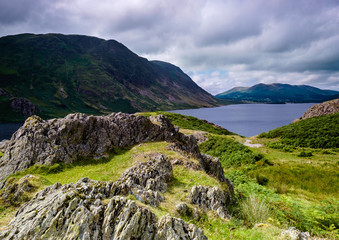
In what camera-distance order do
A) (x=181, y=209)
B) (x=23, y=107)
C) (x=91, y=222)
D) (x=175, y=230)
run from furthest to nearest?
(x=23, y=107) → (x=181, y=209) → (x=175, y=230) → (x=91, y=222)

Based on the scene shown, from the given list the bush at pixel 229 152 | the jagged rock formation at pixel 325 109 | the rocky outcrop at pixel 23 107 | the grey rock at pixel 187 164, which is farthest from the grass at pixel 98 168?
the rocky outcrop at pixel 23 107

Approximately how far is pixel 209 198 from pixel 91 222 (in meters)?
9.33

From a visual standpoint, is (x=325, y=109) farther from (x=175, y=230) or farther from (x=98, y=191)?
(x=98, y=191)

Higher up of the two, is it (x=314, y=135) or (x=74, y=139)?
(x=74, y=139)

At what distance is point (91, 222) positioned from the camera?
786 cm

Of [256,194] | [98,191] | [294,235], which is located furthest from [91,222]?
[256,194]

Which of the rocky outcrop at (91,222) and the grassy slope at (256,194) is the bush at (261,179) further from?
the rocky outcrop at (91,222)

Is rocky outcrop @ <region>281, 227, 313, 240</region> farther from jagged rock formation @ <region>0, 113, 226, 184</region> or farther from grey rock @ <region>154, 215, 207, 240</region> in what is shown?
jagged rock formation @ <region>0, 113, 226, 184</region>

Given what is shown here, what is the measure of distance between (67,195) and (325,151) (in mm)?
64503

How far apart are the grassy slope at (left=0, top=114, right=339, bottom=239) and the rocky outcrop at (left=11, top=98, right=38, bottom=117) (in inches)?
6426

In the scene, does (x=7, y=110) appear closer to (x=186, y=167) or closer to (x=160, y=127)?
(x=160, y=127)

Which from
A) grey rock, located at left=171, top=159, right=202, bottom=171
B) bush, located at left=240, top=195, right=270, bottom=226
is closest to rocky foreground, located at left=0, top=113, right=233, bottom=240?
grey rock, located at left=171, top=159, right=202, bottom=171

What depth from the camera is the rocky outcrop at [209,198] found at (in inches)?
525

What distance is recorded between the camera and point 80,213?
795 centimetres
